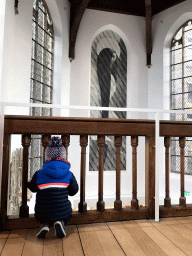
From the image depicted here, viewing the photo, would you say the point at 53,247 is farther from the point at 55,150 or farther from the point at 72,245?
the point at 55,150

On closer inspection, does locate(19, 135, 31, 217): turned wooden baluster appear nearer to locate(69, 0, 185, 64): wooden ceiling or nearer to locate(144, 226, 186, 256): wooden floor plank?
locate(144, 226, 186, 256): wooden floor plank

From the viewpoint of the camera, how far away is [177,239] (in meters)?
1.40

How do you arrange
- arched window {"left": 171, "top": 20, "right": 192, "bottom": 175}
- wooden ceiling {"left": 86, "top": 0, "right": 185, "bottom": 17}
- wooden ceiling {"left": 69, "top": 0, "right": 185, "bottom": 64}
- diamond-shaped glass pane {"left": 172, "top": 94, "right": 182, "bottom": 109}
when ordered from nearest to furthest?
wooden ceiling {"left": 69, "top": 0, "right": 185, "bottom": 64}
arched window {"left": 171, "top": 20, "right": 192, "bottom": 175}
wooden ceiling {"left": 86, "top": 0, "right": 185, "bottom": 17}
diamond-shaped glass pane {"left": 172, "top": 94, "right": 182, "bottom": 109}

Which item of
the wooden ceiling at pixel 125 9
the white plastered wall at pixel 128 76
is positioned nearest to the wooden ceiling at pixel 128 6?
the wooden ceiling at pixel 125 9

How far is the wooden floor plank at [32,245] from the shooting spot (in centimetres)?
122

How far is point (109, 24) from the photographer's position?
5289 millimetres

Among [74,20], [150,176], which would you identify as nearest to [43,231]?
[150,176]

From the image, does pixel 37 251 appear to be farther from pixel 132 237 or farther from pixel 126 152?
pixel 126 152

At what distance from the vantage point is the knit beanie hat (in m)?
1.51

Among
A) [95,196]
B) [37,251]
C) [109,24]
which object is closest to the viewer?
[37,251]

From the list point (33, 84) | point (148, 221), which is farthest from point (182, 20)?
point (148, 221)

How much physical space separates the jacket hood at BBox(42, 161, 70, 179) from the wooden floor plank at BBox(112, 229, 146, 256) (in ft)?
1.72

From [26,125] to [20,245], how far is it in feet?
2.47

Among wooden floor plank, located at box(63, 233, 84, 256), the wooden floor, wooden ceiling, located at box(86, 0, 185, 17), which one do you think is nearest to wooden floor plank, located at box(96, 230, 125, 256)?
the wooden floor
